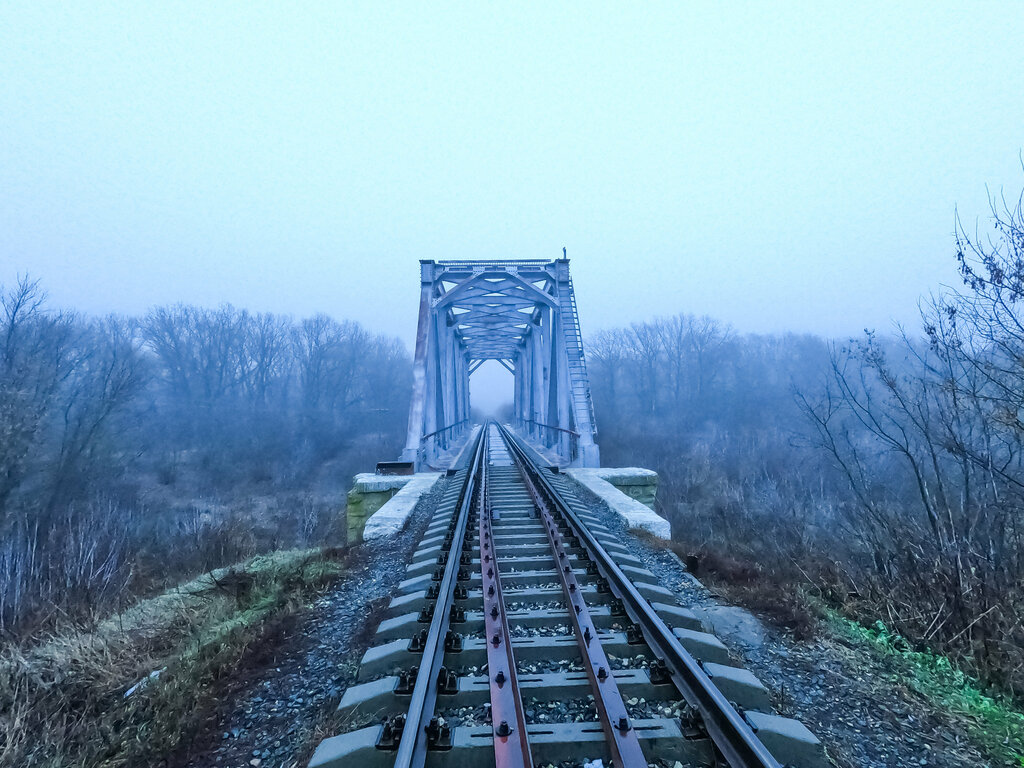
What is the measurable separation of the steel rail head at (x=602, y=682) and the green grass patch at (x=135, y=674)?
2041 mm

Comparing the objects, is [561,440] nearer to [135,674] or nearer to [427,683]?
[135,674]

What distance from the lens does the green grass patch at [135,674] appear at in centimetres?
246

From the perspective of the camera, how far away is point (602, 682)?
253 cm

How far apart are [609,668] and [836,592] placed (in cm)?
308

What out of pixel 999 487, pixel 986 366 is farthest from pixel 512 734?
pixel 999 487

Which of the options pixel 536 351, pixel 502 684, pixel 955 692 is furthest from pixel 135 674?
pixel 536 351

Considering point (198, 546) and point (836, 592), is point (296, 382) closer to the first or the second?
point (198, 546)

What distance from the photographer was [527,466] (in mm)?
11773

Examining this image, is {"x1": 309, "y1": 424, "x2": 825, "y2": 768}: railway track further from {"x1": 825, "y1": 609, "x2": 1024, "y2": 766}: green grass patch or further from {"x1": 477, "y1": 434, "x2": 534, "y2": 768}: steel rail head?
{"x1": 825, "y1": 609, "x2": 1024, "y2": 766}: green grass patch

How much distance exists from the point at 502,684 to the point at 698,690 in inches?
37.7

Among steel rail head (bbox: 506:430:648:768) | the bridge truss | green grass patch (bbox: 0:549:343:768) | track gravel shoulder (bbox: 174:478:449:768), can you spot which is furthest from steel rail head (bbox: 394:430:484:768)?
the bridge truss

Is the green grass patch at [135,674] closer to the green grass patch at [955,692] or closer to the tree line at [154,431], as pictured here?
the tree line at [154,431]

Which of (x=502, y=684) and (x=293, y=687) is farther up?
(x=502, y=684)

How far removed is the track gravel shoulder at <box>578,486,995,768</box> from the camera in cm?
237
